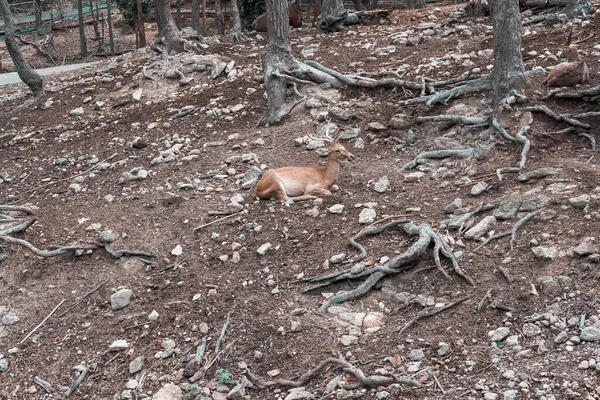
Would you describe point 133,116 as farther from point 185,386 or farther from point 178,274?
point 185,386

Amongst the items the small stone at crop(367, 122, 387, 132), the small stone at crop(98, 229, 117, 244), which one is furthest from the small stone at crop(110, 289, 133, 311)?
the small stone at crop(367, 122, 387, 132)

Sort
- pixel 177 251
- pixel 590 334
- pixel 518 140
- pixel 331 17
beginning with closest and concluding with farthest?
1. pixel 590 334
2. pixel 177 251
3. pixel 518 140
4. pixel 331 17

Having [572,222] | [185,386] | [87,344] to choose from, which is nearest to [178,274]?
[87,344]

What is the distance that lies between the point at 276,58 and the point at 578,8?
5.23 m

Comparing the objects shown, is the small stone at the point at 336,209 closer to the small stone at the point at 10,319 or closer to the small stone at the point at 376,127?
the small stone at the point at 376,127

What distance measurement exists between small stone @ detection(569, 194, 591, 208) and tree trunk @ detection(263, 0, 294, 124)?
4.99m

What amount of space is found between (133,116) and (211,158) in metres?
2.89

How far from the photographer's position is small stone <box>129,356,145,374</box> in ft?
19.4

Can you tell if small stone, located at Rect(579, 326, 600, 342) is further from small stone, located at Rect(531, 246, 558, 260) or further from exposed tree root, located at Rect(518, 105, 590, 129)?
exposed tree root, located at Rect(518, 105, 590, 129)

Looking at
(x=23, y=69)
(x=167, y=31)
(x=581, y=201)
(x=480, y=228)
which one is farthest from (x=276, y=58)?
(x=581, y=201)

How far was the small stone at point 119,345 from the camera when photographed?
244 inches

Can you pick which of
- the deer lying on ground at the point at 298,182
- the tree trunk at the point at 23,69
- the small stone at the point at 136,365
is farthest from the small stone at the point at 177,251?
the tree trunk at the point at 23,69

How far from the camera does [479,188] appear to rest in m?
7.11

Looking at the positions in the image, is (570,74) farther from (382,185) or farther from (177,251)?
(177,251)
